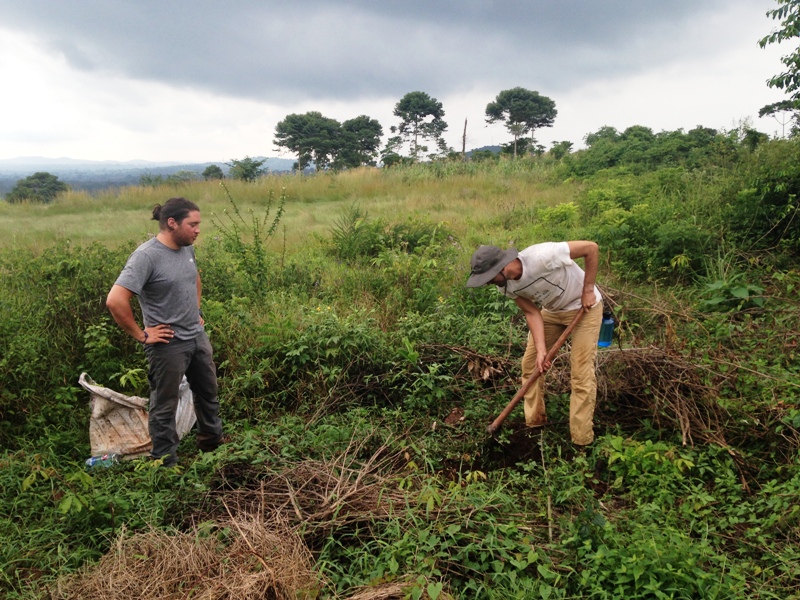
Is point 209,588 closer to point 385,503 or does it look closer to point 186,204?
point 385,503

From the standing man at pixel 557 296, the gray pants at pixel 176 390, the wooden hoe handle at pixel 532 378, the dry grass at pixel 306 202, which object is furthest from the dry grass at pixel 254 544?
the dry grass at pixel 306 202

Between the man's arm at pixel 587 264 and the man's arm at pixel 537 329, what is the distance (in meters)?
0.30

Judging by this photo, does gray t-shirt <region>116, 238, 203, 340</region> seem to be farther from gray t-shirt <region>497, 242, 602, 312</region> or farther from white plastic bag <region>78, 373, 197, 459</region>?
gray t-shirt <region>497, 242, 602, 312</region>

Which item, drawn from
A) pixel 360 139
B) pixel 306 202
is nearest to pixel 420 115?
pixel 360 139

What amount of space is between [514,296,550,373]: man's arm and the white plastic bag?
2500 millimetres

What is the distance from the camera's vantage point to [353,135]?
42781 millimetres

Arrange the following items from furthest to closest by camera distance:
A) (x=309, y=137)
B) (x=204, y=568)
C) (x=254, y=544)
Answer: (x=309, y=137)
(x=254, y=544)
(x=204, y=568)

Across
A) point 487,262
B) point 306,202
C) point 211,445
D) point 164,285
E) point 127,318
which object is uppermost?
point 306,202

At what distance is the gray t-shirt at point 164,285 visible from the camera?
3160 millimetres

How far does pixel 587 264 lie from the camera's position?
3.41 meters

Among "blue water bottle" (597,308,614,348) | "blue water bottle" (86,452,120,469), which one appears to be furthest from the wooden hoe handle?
"blue water bottle" (86,452,120,469)

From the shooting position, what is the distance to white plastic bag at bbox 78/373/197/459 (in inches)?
146

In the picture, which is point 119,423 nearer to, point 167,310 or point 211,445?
point 211,445

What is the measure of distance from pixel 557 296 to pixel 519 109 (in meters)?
43.0
